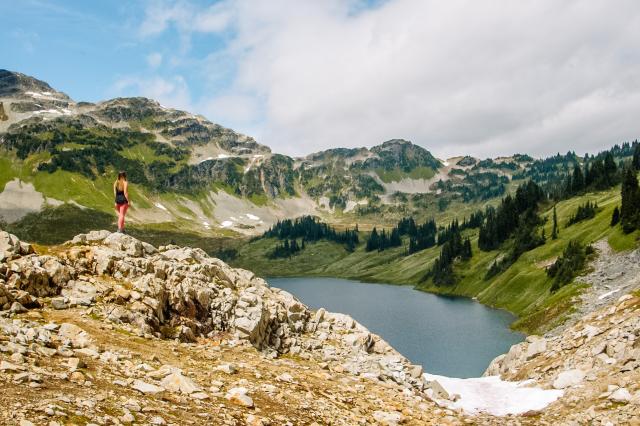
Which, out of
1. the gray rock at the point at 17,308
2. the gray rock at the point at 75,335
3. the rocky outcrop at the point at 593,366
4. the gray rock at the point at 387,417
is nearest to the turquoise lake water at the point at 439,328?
the rocky outcrop at the point at 593,366

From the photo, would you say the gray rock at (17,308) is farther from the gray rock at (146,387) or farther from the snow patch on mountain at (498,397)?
the snow patch on mountain at (498,397)

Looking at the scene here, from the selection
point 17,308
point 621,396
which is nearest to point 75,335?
point 17,308

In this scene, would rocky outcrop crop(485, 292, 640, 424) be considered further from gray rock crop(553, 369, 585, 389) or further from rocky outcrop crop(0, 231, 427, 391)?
rocky outcrop crop(0, 231, 427, 391)

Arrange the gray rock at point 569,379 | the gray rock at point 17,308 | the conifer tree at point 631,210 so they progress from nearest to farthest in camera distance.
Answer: the gray rock at point 17,308, the gray rock at point 569,379, the conifer tree at point 631,210

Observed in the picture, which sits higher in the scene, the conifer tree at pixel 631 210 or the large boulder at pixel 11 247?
the conifer tree at pixel 631 210

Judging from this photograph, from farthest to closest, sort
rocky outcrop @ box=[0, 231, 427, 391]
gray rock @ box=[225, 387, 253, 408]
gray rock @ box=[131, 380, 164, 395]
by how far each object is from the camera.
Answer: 1. rocky outcrop @ box=[0, 231, 427, 391]
2. gray rock @ box=[225, 387, 253, 408]
3. gray rock @ box=[131, 380, 164, 395]

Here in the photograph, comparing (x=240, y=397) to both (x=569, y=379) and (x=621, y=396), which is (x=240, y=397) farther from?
(x=569, y=379)

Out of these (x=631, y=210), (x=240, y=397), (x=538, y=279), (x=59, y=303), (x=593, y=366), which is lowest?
(x=538, y=279)

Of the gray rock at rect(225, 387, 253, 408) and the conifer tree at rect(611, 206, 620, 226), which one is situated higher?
the conifer tree at rect(611, 206, 620, 226)

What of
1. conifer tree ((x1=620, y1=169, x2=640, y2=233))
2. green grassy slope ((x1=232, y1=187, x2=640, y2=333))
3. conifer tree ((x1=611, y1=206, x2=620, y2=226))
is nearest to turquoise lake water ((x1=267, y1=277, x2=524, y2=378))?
green grassy slope ((x1=232, y1=187, x2=640, y2=333))

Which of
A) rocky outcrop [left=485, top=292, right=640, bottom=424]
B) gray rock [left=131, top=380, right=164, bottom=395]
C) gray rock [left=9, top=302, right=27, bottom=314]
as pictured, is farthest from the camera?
rocky outcrop [left=485, top=292, right=640, bottom=424]

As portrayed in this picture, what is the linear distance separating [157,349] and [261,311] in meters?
8.95

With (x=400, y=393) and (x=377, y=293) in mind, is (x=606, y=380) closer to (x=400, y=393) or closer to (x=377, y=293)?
(x=400, y=393)

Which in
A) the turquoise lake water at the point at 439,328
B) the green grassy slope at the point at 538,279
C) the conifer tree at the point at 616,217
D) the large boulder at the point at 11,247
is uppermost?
the conifer tree at the point at 616,217
